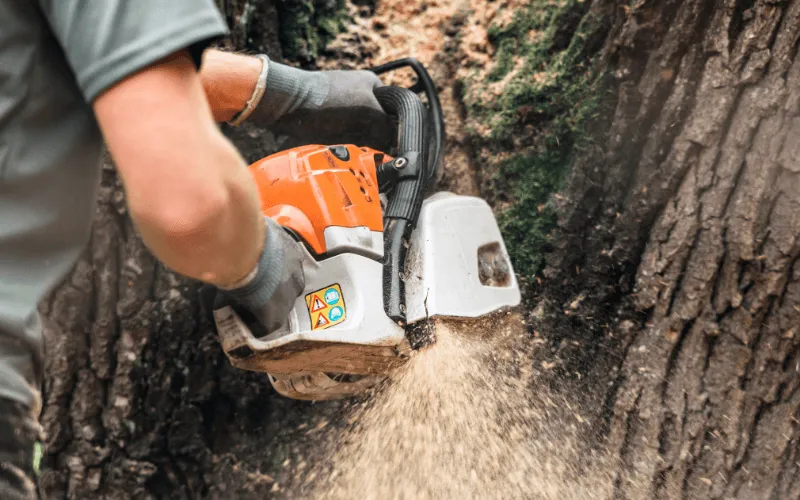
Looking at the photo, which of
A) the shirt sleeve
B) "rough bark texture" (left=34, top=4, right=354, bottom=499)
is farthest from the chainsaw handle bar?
the shirt sleeve

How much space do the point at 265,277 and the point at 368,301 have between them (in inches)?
13.3

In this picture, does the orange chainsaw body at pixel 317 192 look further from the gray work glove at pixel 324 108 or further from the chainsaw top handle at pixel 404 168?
the gray work glove at pixel 324 108

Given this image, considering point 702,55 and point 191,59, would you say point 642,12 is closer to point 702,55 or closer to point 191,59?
point 702,55

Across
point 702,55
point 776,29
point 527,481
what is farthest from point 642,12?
point 527,481

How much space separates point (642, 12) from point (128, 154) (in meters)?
1.71

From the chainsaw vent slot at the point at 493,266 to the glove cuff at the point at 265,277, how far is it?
2.62 feet

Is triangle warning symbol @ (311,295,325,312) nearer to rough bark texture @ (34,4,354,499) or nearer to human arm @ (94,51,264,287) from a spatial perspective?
human arm @ (94,51,264,287)

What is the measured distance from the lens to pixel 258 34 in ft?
8.06

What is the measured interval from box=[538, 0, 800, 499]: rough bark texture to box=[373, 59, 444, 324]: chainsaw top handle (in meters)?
0.53

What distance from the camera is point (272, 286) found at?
1.50 metres

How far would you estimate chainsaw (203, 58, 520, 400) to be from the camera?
1.67 meters

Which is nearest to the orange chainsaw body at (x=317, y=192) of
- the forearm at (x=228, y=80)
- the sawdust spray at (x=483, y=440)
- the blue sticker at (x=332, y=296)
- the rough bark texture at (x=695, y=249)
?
the blue sticker at (x=332, y=296)

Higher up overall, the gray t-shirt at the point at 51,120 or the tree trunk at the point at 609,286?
the gray t-shirt at the point at 51,120

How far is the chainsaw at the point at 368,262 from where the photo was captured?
1.67 m
